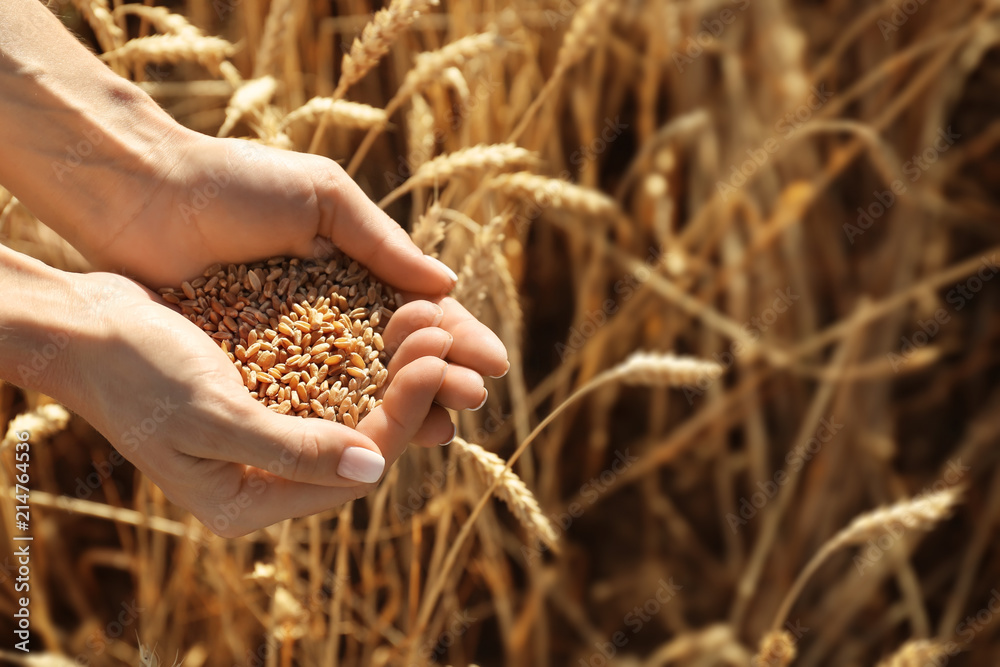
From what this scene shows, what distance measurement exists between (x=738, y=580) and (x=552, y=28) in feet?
4.14

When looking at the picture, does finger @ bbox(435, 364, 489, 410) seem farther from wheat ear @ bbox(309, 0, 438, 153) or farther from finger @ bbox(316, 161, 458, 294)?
wheat ear @ bbox(309, 0, 438, 153)

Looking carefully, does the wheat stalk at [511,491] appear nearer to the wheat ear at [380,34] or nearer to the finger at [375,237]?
the finger at [375,237]

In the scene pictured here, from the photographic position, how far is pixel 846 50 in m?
1.80

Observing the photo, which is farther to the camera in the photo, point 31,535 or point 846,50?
point 846,50

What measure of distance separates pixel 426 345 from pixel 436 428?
4.1 inches

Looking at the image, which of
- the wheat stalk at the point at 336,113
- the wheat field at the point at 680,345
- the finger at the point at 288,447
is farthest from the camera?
the wheat field at the point at 680,345

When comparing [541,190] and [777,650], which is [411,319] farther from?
[777,650]

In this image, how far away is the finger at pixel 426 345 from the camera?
3.00 feet

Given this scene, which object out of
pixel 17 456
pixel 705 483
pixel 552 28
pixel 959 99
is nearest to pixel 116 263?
pixel 17 456

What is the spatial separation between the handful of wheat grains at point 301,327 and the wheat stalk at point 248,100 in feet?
0.69

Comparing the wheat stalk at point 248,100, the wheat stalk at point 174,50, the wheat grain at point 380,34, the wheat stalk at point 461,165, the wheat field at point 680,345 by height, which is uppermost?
the wheat grain at point 380,34

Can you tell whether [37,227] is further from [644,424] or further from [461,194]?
[644,424]

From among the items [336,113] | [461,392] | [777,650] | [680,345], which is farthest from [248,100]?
[680,345]

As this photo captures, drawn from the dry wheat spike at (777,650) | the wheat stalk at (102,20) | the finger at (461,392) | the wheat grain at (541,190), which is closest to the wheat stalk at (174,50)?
the wheat stalk at (102,20)
